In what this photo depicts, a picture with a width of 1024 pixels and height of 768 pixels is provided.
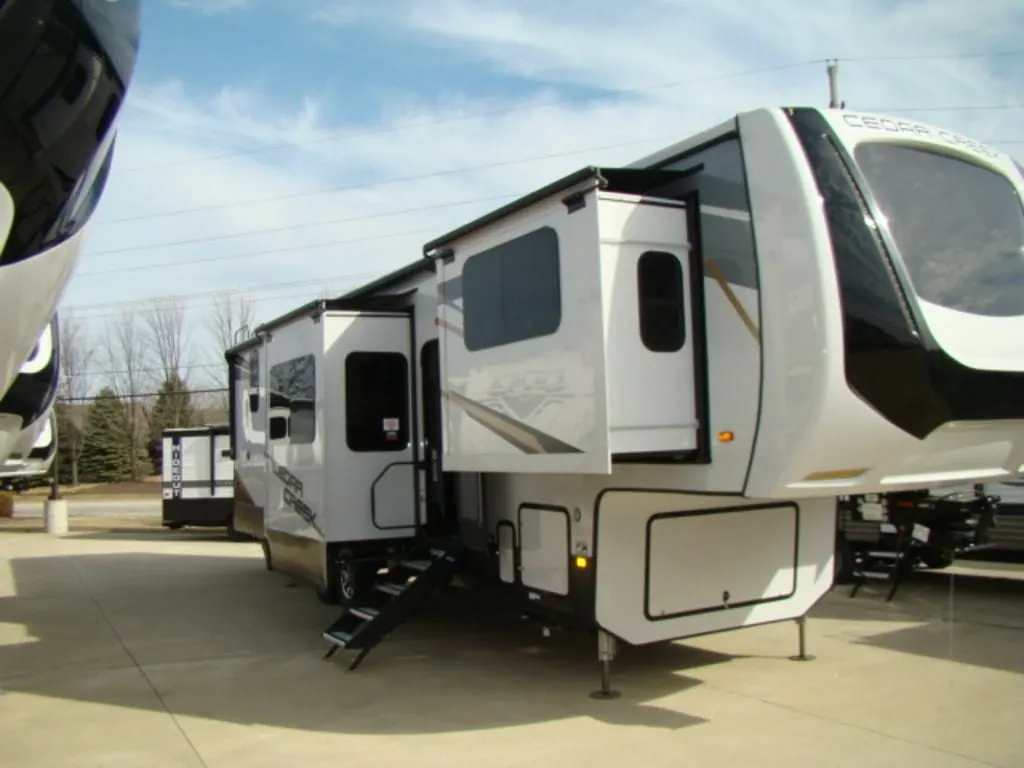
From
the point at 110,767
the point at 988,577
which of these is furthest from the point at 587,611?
the point at 988,577

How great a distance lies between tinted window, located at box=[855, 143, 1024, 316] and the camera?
4.75m

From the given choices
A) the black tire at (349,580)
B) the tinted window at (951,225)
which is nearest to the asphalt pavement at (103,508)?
the black tire at (349,580)

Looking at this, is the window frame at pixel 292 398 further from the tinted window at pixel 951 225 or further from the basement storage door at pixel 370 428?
the tinted window at pixel 951 225

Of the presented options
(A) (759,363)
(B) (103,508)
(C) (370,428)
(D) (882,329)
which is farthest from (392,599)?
(B) (103,508)

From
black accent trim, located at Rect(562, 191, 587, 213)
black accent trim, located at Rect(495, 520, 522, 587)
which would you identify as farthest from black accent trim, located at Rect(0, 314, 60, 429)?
black accent trim, located at Rect(562, 191, 587, 213)

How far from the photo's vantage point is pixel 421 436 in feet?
27.0

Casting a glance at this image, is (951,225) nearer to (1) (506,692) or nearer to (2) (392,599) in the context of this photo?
(1) (506,692)

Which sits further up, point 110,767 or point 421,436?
point 421,436

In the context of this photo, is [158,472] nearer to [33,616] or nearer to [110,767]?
[33,616]

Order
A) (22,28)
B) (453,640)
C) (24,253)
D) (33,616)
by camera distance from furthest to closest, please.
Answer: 1. (33,616)
2. (453,640)
3. (24,253)
4. (22,28)

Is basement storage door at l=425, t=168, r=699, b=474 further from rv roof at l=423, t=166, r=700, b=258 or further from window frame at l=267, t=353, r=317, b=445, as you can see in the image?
window frame at l=267, t=353, r=317, b=445

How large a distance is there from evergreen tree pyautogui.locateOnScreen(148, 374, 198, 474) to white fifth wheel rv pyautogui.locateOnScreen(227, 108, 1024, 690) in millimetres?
36811

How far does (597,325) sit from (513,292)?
3.12ft

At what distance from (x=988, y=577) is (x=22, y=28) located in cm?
974
